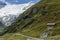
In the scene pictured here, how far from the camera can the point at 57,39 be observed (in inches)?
3024

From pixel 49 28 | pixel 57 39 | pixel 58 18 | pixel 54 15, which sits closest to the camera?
pixel 57 39

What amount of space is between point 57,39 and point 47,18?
119723 millimetres

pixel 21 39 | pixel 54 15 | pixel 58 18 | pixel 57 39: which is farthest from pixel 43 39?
pixel 54 15

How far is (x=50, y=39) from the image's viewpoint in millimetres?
78250

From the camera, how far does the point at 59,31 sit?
129m

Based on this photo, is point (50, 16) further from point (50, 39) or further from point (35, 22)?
point (50, 39)

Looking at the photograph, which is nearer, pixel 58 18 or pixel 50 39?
pixel 50 39

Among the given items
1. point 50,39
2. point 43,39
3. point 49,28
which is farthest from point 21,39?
point 49,28

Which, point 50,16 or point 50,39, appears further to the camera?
point 50,16

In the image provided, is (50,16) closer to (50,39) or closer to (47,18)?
(47,18)

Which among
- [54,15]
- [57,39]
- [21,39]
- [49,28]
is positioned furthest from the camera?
[54,15]

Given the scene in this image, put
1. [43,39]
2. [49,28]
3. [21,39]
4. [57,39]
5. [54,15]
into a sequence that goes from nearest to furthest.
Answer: [43,39] < [57,39] < [21,39] < [49,28] < [54,15]

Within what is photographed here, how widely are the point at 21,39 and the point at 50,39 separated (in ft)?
54.4

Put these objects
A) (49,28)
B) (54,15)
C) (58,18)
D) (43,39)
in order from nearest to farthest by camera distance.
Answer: (43,39) → (49,28) → (58,18) → (54,15)
